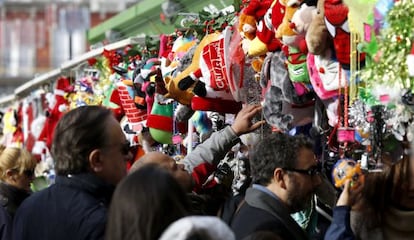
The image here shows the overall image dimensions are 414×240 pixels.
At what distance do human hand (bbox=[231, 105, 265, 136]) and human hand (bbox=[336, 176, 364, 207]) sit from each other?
92cm

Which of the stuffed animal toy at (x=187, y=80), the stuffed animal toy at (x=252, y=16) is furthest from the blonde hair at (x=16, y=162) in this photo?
the stuffed animal toy at (x=252, y=16)

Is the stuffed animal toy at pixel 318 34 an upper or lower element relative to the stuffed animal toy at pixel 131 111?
upper

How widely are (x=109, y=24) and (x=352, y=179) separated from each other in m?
6.30

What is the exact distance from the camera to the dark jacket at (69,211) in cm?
392

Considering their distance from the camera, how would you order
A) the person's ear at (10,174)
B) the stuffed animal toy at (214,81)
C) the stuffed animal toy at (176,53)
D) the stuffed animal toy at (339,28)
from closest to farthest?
the stuffed animal toy at (339,28), the stuffed animal toy at (214,81), the stuffed animal toy at (176,53), the person's ear at (10,174)

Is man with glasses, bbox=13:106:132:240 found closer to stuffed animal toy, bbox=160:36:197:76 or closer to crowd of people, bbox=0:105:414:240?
crowd of people, bbox=0:105:414:240

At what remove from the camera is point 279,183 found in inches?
179

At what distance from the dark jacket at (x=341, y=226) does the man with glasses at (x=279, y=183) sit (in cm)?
11

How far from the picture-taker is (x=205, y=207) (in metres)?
5.57

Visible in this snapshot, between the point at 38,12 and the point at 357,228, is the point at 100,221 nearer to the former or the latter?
the point at 357,228

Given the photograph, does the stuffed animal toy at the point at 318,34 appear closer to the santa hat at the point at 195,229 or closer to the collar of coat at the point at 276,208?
the collar of coat at the point at 276,208

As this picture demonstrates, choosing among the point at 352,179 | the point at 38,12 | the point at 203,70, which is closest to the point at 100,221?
the point at 352,179

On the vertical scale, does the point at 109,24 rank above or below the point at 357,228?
above

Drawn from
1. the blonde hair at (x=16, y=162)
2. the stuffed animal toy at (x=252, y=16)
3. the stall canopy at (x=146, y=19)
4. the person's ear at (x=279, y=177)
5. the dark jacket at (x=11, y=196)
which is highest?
→ the stall canopy at (x=146, y=19)
